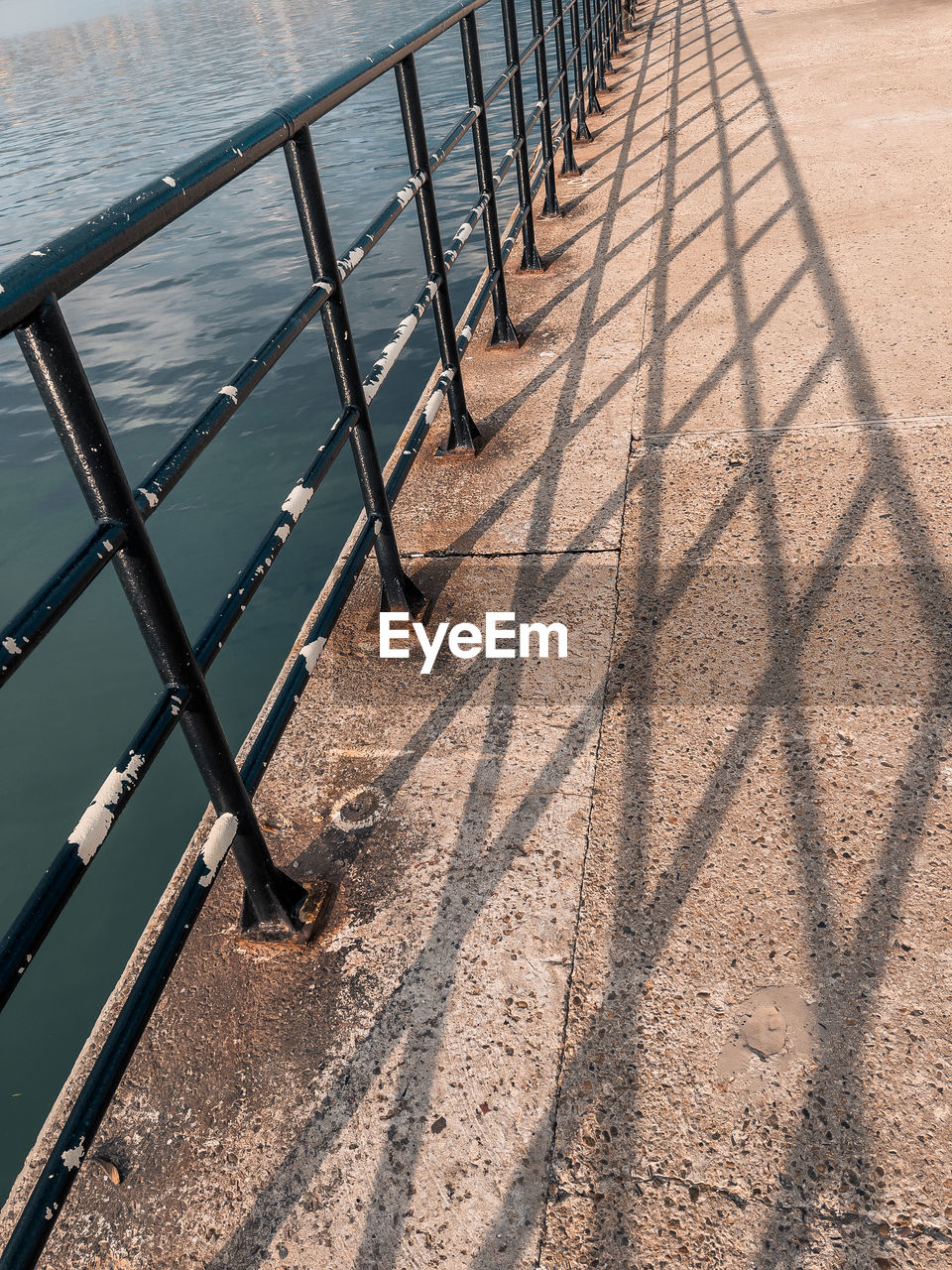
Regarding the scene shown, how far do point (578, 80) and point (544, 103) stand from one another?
8.44ft

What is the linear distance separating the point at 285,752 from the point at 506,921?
0.83 m

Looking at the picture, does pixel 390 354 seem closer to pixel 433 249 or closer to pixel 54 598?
pixel 433 249

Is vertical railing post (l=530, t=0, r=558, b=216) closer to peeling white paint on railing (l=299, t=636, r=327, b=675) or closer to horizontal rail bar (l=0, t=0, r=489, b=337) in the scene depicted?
horizontal rail bar (l=0, t=0, r=489, b=337)

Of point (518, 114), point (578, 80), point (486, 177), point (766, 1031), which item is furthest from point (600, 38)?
point (766, 1031)

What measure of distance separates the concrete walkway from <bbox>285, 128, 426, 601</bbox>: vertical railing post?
0.17 metres

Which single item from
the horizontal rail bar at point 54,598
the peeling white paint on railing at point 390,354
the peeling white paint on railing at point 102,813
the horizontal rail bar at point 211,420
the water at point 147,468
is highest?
the horizontal rail bar at point 54,598

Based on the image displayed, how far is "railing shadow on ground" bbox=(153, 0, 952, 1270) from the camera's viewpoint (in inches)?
61.5

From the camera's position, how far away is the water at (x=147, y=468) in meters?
3.13

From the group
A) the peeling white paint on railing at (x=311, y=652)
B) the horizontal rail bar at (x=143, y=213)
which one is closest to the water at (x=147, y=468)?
the peeling white paint on railing at (x=311, y=652)

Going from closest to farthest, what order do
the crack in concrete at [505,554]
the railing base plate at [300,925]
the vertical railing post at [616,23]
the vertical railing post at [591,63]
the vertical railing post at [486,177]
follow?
the railing base plate at [300,925] → the crack in concrete at [505,554] → the vertical railing post at [486,177] → the vertical railing post at [591,63] → the vertical railing post at [616,23]

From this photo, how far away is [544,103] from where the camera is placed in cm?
558

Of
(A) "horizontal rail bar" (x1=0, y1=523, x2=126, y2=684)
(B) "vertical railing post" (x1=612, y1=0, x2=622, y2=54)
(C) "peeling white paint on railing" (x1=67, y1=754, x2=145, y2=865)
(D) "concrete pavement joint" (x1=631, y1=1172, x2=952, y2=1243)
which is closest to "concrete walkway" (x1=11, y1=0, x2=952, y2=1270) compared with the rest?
(D) "concrete pavement joint" (x1=631, y1=1172, x2=952, y2=1243)

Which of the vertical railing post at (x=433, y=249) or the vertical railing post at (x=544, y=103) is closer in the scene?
the vertical railing post at (x=433, y=249)

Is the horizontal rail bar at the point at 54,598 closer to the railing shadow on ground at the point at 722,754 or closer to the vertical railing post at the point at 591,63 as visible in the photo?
the railing shadow on ground at the point at 722,754
